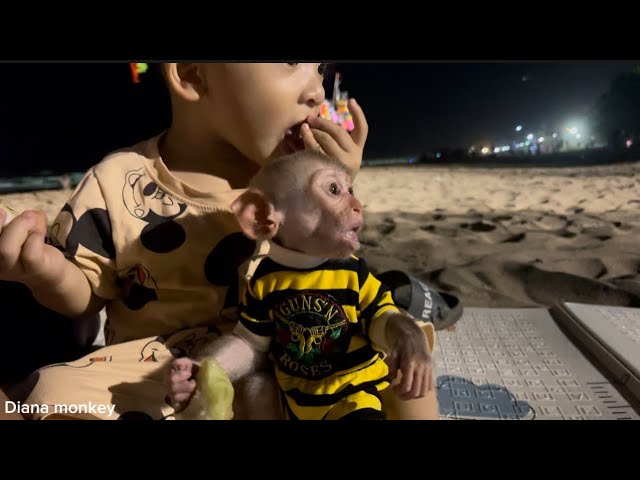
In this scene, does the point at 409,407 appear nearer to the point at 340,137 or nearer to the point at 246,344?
the point at 246,344

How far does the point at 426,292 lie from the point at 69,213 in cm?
68

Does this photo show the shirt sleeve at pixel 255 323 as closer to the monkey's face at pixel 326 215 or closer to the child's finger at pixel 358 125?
the monkey's face at pixel 326 215

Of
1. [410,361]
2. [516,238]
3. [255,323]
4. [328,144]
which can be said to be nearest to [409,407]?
[410,361]

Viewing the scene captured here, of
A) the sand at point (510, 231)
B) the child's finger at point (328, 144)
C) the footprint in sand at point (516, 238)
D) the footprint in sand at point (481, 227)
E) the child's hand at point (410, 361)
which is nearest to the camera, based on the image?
the child's hand at point (410, 361)

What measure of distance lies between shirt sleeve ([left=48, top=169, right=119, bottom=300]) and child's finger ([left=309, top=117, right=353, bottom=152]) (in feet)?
1.11

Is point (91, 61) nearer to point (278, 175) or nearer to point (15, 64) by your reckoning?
point (15, 64)

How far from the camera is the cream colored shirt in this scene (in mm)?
685

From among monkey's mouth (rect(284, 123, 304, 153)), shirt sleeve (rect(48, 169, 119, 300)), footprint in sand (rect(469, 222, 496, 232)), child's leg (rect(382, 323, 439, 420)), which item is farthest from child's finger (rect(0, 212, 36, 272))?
footprint in sand (rect(469, 222, 496, 232))

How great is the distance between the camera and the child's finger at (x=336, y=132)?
622 millimetres

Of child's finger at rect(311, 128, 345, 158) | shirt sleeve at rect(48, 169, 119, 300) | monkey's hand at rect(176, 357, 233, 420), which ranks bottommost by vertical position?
monkey's hand at rect(176, 357, 233, 420)

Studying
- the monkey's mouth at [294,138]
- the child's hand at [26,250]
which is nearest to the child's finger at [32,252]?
the child's hand at [26,250]

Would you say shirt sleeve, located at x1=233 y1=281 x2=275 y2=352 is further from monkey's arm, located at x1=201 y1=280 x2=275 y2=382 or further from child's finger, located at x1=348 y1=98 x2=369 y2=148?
child's finger, located at x1=348 y1=98 x2=369 y2=148
